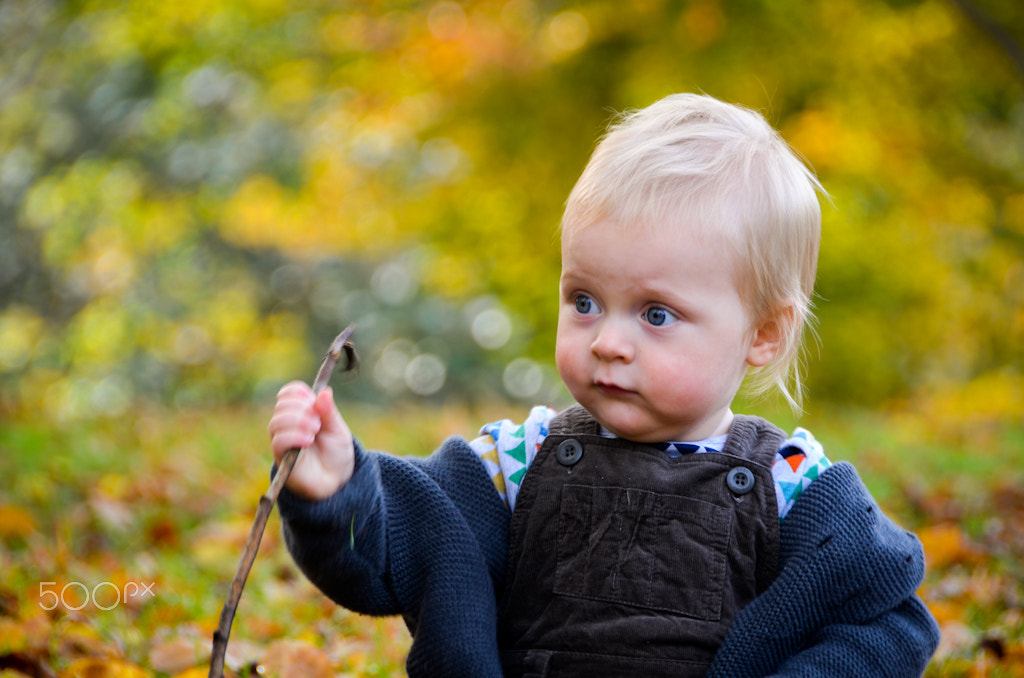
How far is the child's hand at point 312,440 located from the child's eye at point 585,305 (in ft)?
1.50

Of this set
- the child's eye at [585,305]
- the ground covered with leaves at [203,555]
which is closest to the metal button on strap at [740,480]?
the child's eye at [585,305]

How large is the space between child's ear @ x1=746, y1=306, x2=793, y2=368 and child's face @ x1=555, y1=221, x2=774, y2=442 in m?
0.07

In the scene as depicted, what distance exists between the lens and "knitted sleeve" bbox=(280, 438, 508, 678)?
167 centimetres

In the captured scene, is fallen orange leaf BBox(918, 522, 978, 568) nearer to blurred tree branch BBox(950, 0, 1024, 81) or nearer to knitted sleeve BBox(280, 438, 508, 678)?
knitted sleeve BBox(280, 438, 508, 678)

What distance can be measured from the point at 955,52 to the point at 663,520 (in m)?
7.48

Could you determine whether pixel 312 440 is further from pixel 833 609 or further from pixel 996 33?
pixel 996 33

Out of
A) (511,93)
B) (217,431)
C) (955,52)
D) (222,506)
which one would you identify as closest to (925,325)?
(955,52)

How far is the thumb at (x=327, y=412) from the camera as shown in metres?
1.58

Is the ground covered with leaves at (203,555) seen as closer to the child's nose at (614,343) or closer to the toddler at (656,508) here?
the toddler at (656,508)

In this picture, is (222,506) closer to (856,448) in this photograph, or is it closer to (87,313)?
(856,448)

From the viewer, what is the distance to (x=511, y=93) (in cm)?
852

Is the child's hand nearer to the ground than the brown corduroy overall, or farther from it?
farther from it

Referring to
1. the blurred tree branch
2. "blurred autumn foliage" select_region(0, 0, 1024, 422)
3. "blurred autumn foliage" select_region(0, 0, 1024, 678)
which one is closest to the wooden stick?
"blurred autumn foliage" select_region(0, 0, 1024, 678)

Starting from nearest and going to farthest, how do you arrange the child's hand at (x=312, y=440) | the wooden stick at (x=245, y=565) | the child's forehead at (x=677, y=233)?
the wooden stick at (x=245, y=565) < the child's hand at (x=312, y=440) < the child's forehead at (x=677, y=233)
